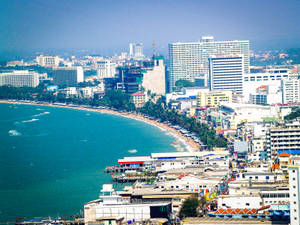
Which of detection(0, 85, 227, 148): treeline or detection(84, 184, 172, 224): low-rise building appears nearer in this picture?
detection(84, 184, 172, 224): low-rise building

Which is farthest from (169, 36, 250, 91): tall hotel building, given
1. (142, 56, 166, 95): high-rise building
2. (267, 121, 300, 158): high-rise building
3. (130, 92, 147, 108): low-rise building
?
(267, 121, 300, 158): high-rise building

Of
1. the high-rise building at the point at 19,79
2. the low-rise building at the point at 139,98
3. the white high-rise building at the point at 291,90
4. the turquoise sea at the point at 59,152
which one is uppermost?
the high-rise building at the point at 19,79

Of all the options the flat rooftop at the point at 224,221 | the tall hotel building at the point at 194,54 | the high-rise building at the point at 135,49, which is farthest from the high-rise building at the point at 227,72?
the high-rise building at the point at 135,49

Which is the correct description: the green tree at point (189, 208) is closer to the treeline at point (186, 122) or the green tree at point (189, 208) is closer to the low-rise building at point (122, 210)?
the low-rise building at point (122, 210)

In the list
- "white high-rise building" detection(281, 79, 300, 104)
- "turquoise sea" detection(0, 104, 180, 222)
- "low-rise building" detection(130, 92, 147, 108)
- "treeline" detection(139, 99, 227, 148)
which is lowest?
"turquoise sea" detection(0, 104, 180, 222)

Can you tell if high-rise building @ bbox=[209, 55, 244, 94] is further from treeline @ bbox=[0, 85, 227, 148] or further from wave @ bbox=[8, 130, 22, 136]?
wave @ bbox=[8, 130, 22, 136]

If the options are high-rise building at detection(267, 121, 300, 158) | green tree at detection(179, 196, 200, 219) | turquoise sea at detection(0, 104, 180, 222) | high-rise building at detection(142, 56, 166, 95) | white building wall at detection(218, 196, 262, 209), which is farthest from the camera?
high-rise building at detection(142, 56, 166, 95)
